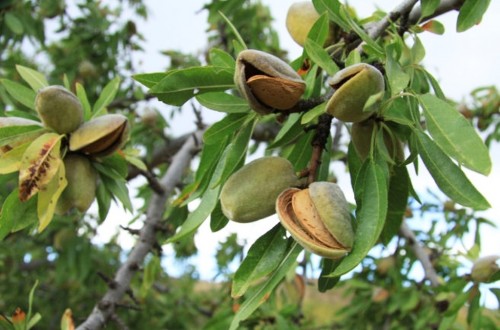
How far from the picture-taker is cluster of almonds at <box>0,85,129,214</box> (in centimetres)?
125

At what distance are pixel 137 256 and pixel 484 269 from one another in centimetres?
Result: 110

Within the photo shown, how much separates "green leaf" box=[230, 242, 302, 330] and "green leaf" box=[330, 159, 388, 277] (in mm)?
101

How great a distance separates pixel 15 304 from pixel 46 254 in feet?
1.41

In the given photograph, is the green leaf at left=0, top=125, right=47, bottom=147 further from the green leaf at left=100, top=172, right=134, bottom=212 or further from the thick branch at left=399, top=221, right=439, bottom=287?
the thick branch at left=399, top=221, right=439, bottom=287

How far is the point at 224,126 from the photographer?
1152mm

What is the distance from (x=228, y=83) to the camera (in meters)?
1.11

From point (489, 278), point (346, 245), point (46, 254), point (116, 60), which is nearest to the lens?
point (346, 245)

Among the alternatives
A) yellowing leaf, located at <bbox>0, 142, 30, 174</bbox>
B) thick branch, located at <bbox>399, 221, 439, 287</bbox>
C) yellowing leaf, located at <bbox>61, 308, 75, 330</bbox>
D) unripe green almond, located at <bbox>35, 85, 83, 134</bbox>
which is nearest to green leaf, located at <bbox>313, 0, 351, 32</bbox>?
unripe green almond, located at <bbox>35, 85, 83, 134</bbox>

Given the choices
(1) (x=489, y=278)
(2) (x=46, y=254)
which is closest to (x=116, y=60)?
(2) (x=46, y=254)

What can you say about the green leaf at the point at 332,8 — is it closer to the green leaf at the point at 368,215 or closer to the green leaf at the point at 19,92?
the green leaf at the point at 368,215

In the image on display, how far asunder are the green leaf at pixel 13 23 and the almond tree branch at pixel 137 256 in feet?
3.11

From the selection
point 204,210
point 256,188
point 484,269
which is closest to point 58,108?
point 204,210

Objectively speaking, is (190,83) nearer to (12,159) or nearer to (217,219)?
(217,219)

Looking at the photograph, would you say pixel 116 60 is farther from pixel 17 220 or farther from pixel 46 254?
pixel 17 220
